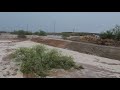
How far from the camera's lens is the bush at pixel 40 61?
584 cm

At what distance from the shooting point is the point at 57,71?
6.17m

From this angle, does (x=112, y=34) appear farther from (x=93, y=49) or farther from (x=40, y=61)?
(x=40, y=61)

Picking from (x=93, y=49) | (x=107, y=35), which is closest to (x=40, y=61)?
(x=93, y=49)

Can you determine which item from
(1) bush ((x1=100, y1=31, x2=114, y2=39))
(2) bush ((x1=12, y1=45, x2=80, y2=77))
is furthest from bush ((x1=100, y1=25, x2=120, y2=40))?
(2) bush ((x1=12, y1=45, x2=80, y2=77))

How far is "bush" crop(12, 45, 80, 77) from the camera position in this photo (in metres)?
5.84

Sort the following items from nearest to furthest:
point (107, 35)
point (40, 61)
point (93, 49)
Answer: point (40, 61) → point (93, 49) → point (107, 35)

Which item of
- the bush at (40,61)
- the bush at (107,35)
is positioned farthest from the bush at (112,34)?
the bush at (40,61)

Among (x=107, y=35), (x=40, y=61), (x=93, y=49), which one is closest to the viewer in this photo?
(x=40, y=61)

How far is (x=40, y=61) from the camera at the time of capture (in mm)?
6273

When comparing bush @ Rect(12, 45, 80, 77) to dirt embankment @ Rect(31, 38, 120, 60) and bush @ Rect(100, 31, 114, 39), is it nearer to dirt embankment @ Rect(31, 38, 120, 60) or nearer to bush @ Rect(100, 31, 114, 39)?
dirt embankment @ Rect(31, 38, 120, 60)

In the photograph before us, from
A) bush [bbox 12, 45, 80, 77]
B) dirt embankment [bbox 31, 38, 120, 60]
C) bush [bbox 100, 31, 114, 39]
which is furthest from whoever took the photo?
bush [bbox 100, 31, 114, 39]
